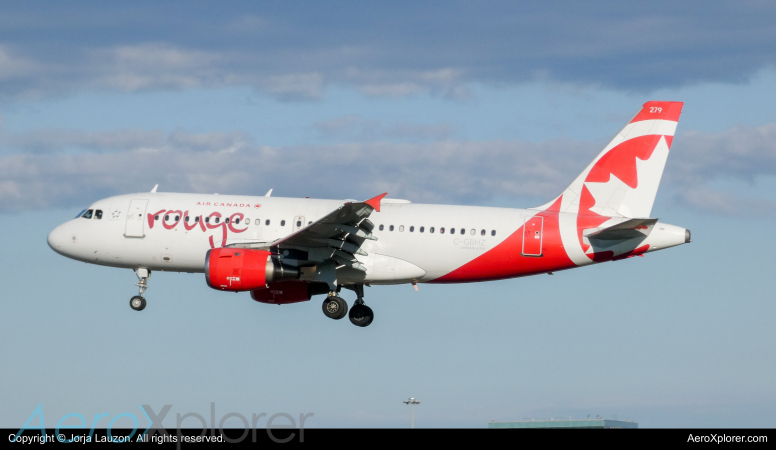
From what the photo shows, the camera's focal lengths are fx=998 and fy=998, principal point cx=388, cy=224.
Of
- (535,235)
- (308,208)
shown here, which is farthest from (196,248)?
(535,235)

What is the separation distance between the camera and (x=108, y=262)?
49.5 metres

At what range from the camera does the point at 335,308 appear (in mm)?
47750

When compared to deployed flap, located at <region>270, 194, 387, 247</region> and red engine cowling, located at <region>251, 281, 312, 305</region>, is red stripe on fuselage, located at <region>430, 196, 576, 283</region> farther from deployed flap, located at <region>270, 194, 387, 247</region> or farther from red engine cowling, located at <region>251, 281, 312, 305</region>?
red engine cowling, located at <region>251, 281, 312, 305</region>

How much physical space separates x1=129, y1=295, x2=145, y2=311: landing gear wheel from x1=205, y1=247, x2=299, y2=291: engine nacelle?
589cm

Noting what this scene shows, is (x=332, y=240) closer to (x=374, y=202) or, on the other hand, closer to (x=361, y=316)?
(x=374, y=202)

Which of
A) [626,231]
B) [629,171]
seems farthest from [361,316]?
[629,171]

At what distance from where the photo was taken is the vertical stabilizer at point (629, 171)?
47500 millimetres

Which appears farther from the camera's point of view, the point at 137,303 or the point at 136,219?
the point at 137,303

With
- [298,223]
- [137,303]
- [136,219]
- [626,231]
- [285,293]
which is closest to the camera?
[626,231]

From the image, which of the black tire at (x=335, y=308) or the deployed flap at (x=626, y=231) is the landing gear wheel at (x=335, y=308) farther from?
the deployed flap at (x=626, y=231)

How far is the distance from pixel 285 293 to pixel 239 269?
5633mm
